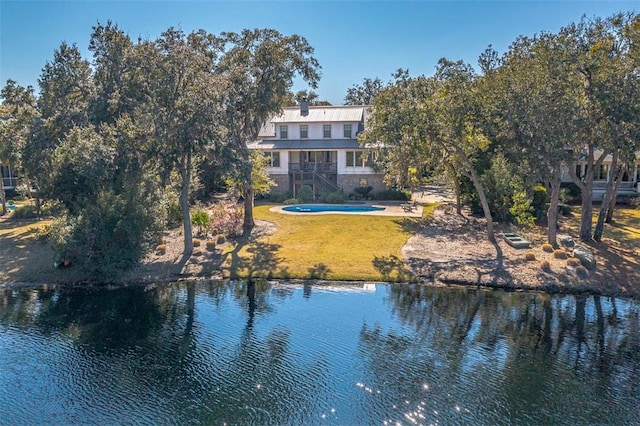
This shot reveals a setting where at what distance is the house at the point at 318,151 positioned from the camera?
43156 millimetres

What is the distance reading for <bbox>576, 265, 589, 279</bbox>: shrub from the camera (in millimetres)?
21038

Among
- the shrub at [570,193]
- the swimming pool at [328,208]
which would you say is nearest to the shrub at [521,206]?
the shrub at [570,193]

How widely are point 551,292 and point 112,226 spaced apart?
19.9 meters

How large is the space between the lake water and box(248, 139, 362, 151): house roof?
23.5 meters

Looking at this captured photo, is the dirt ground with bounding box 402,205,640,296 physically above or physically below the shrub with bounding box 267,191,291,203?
below

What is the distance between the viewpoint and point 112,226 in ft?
70.7

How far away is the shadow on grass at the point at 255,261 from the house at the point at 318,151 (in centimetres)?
1704

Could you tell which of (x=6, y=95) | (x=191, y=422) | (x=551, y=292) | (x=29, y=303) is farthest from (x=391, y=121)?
(x=6, y=95)

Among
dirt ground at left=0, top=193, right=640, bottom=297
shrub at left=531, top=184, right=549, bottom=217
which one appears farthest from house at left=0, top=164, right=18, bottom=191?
shrub at left=531, top=184, right=549, bottom=217

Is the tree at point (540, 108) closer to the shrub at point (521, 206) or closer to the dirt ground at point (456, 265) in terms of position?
the shrub at point (521, 206)

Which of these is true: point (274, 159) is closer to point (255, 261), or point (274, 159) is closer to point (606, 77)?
point (255, 261)

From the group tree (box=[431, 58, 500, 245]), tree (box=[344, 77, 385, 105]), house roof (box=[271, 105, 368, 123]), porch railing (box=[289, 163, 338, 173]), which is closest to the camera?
tree (box=[431, 58, 500, 245])

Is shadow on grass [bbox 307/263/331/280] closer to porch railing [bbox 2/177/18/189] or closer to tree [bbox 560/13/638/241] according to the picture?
tree [bbox 560/13/638/241]

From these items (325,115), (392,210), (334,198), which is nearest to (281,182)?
(334,198)
